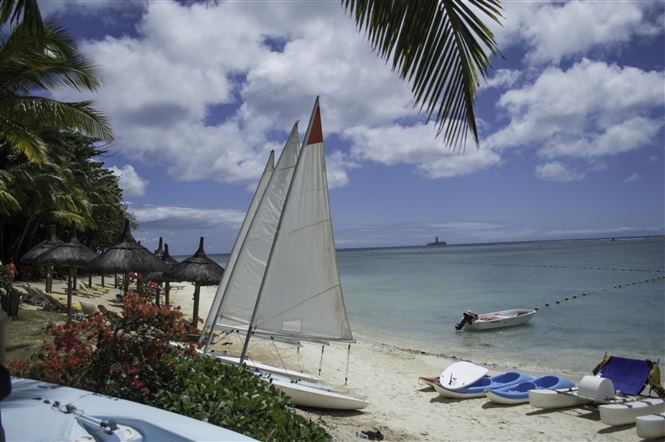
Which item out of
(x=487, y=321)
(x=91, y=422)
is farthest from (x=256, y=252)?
(x=487, y=321)

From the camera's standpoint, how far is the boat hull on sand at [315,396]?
8930mm

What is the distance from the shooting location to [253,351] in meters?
14.9

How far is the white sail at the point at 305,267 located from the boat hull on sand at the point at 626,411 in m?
5.25

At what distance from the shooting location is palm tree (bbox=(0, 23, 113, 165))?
934 centimetres

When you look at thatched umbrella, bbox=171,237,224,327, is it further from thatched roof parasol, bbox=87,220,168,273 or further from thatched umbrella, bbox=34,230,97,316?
thatched umbrella, bbox=34,230,97,316

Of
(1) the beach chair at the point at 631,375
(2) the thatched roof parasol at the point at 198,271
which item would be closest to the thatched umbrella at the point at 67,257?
(2) the thatched roof parasol at the point at 198,271

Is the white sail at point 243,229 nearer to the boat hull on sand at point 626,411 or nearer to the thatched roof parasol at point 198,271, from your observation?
the thatched roof parasol at point 198,271

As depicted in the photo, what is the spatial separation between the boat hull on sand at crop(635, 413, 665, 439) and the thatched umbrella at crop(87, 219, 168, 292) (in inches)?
442

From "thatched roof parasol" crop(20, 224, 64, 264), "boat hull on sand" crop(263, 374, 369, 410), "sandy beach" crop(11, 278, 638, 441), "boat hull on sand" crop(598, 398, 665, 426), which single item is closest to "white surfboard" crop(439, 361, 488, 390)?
"sandy beach" crop(11, 278, 638, 441)

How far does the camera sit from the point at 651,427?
28.9ft

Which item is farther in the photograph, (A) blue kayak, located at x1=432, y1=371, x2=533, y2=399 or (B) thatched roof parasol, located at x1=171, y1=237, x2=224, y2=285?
(B) thatched roof parasol, located at x1=171, y1=237, x2=224, y2=285

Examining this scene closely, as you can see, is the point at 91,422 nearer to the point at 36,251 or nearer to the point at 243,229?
the point at 243,229

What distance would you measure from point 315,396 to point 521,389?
524 centimetres

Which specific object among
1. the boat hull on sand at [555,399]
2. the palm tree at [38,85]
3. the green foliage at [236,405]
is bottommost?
the boat hull on sand at [555,399]
